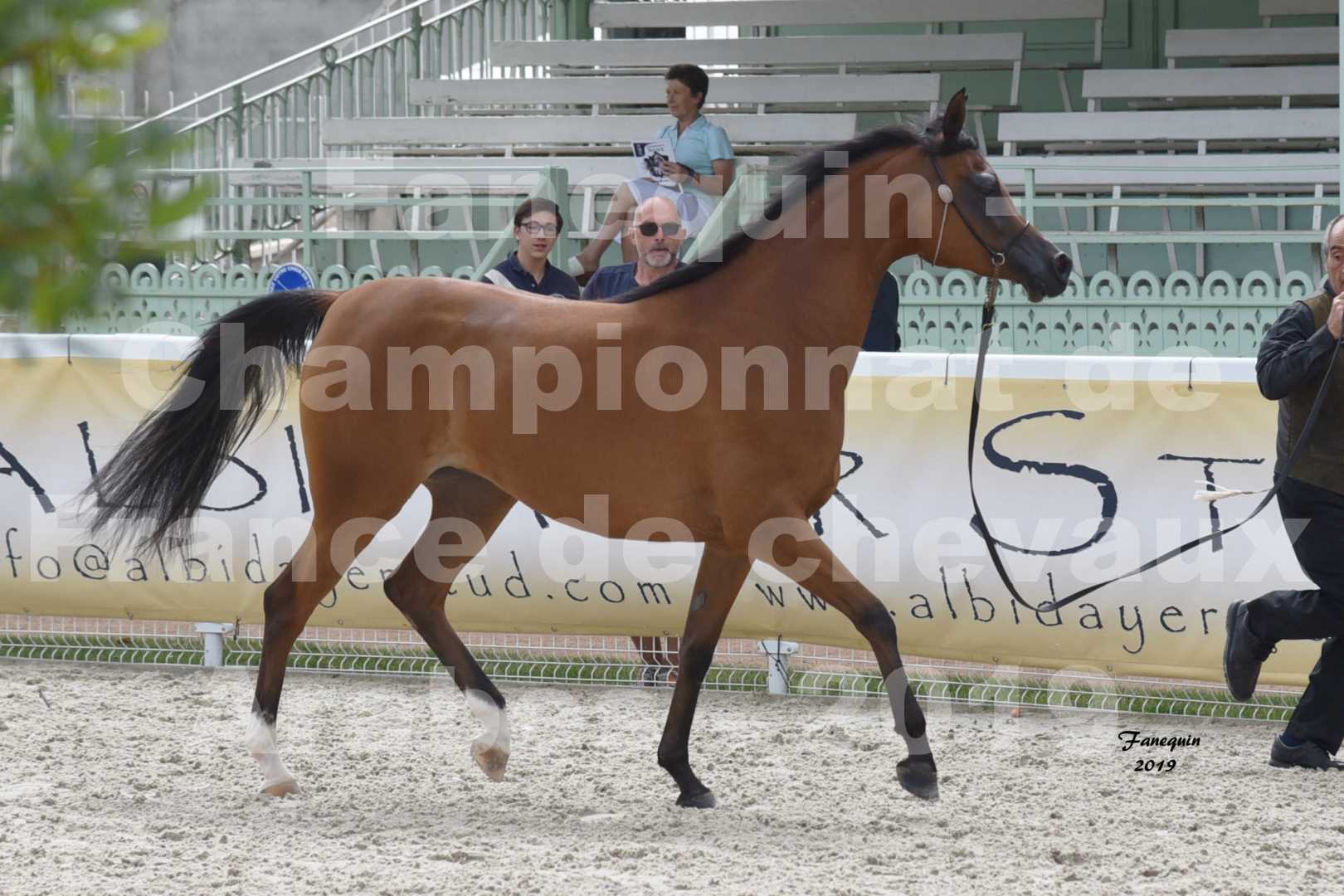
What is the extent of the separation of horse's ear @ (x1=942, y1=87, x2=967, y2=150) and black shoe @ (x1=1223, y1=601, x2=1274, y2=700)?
6.06 ft

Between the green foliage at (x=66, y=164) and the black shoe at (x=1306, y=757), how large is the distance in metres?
4.62

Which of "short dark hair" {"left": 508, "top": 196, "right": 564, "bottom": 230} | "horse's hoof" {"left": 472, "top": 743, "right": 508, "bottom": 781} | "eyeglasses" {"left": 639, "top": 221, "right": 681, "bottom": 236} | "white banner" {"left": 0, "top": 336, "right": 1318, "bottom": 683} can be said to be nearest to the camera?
"horse's hoof" {"left": 472, "top": 743, "right": 508, "bottom": 781}

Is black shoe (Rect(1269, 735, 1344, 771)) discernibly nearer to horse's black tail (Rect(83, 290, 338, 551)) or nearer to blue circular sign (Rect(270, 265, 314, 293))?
horse's black tail (Rect(83, 290, 338, 551))

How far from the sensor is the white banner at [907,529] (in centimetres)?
559

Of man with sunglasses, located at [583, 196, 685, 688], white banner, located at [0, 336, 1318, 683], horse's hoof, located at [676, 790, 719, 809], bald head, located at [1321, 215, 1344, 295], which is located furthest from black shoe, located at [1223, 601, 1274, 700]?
man with sunglasses, located at [583, 196, 685, 688]

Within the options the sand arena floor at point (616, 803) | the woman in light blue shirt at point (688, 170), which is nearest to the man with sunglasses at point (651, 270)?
the sand arena floor at point (616, 803)

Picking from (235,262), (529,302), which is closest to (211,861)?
(529,302)

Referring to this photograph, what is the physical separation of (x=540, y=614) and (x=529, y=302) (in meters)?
1.80

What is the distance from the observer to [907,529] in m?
5.86

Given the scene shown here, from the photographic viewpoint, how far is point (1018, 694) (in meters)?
5.84

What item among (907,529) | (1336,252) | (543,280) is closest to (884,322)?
(907,529)

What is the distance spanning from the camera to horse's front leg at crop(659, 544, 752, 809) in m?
4.66

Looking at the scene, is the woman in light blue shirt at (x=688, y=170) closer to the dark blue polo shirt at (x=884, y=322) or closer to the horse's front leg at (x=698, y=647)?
the dark blue polo shirt at (x=884, y=322)

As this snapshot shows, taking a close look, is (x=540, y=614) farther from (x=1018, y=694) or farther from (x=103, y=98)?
(x=103, y=98)
